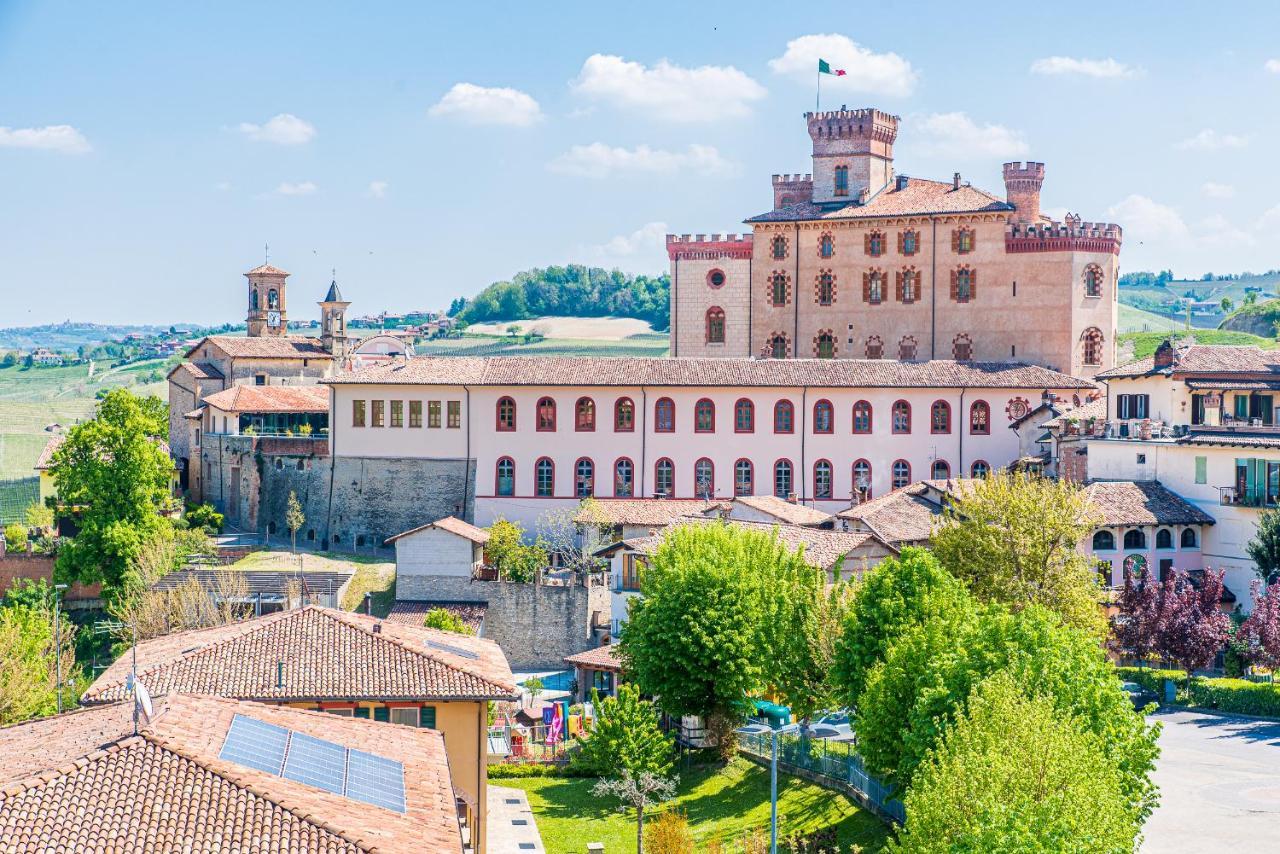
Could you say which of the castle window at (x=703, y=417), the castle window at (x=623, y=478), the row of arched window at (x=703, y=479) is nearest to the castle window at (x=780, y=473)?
the row of arched window at (x=703, y=479)

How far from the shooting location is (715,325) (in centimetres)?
7781

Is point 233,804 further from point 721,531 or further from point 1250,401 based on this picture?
point 1250,401

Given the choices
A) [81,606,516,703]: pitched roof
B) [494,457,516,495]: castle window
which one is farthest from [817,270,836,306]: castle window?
[81,606,516,703]: pitched roof

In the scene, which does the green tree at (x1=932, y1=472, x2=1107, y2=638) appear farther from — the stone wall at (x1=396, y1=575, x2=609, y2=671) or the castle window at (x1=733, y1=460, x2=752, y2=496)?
the castle window at (x1=733, y1=460, x2=752, y2=496)

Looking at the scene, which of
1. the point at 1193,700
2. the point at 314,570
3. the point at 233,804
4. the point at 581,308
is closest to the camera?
the point at 233,804

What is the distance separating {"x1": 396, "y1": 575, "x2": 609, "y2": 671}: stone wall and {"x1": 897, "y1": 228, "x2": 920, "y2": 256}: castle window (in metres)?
26.5

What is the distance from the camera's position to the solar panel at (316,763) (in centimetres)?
2133

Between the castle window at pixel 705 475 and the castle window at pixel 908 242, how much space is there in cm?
1710

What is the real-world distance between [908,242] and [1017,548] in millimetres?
33034

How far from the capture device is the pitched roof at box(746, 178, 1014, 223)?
240 ft

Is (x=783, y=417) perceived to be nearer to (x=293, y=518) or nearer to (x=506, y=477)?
(x=506, y=477)

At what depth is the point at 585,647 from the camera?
53.8 m

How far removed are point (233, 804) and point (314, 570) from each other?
40.3 m

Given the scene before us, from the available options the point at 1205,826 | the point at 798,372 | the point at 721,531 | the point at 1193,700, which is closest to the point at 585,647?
the point at 721,531
